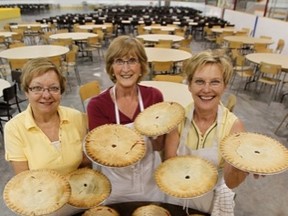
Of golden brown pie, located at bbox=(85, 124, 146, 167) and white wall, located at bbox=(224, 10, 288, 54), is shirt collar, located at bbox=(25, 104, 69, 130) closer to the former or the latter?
golden brown pie, located at bbox=(85, 124, 146, 167)

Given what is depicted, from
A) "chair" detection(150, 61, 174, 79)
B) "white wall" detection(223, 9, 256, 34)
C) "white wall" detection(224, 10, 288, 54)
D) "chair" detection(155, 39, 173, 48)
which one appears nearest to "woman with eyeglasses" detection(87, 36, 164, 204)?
"chair" detection(150, 61, 174, 79)

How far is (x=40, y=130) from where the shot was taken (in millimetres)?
1576

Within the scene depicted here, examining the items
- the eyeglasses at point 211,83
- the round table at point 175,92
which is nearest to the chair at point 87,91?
the round table at point 175,92

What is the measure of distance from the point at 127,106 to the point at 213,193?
30.6 inches

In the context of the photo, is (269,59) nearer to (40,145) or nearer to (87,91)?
(87,91)

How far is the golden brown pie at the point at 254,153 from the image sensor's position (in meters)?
1.16

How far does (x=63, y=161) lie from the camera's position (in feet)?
5.31

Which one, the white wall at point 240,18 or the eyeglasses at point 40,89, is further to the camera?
the white wall at point 240,18

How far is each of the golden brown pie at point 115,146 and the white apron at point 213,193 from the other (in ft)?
0.96

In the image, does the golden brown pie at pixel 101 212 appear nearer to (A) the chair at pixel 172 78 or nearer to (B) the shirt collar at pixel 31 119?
(B) the shirt collar at pixel 31 119

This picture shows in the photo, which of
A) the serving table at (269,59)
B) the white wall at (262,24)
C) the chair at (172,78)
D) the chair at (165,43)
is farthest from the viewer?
the white wall at (262,24)

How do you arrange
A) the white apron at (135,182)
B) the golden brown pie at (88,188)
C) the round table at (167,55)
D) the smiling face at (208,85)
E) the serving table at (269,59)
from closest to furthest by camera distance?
1. the golden brown pie at (88,188)
2. the smiling face at (208,85)
3. the white apron at (135,182)
4. the round table at (167,55)
5. the serving table at (269,59)

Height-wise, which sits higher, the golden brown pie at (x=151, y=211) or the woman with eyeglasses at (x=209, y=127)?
the woman with eyeglasses at (x=209, y=127)

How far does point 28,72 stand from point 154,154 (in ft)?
3.18
